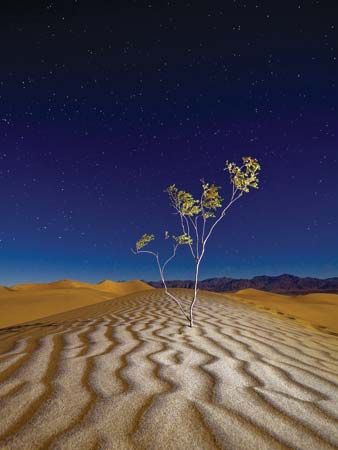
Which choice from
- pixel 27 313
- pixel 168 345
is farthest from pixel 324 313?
pixel 168 345

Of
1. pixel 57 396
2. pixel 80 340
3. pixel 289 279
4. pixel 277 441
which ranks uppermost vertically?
pixel 289 279

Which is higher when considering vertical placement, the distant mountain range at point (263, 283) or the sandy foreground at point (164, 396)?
the distant mountain range at point (263, 283)

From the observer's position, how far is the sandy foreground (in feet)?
5.71

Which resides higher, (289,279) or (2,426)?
(289,279)

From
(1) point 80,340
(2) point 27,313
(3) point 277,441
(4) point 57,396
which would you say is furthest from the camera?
(2) point 27,313

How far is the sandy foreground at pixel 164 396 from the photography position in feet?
5.71

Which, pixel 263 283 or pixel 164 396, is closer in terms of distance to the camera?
pixel 164 396

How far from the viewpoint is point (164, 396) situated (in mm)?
2234

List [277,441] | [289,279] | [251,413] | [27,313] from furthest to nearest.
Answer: [289,279], [27,313], [251,413], [277,441]

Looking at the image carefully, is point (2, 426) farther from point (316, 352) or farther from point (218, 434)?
point (316, 352)

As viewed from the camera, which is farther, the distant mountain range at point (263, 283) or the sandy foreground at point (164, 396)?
the distant mountain range at point (263, 283)

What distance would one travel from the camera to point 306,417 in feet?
A: 6.70

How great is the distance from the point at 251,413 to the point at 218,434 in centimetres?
36

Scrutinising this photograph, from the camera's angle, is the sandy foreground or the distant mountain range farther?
the distant mountain range
